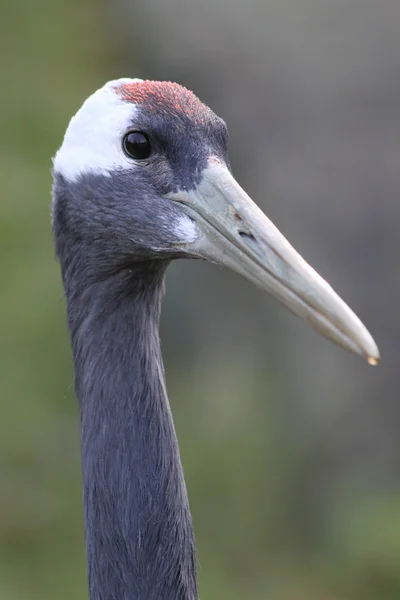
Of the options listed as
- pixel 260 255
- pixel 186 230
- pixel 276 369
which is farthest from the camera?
pixel 276 369

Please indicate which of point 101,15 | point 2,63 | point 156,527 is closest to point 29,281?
point 2,63

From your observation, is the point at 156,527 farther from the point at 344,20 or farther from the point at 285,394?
the point at 344,20

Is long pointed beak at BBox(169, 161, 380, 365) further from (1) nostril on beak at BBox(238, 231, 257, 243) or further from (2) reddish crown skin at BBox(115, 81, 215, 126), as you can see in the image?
(2) reddish crown skin at BBox(115, 81, 215, 126)

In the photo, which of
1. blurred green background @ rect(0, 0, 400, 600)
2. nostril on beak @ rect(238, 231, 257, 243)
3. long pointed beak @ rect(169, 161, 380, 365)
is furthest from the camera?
blurred green background @ rect(0, 0, 400, 600)

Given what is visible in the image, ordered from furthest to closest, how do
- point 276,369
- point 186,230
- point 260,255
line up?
1. point 276,369
2. point 186,230
3. point 260,255

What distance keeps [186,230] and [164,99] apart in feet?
1.19

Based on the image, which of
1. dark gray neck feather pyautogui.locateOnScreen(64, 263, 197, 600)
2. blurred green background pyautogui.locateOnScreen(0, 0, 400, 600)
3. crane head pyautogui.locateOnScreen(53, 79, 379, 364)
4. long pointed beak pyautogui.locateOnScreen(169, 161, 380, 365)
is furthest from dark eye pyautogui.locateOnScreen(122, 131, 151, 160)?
blurred green background pyautogui.locateOnScreen(0, 0, 400, 600)

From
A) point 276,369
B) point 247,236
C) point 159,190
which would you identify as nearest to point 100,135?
point 159,190

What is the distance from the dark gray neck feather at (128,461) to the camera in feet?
9.38

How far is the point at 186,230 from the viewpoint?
2.76 m

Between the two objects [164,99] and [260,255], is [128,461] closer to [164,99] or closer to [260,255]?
[260,255]

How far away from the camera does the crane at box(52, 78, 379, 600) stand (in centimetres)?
274

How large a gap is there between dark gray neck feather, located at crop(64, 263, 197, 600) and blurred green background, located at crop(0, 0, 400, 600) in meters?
2.45

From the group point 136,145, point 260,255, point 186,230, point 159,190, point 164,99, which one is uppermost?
point 164,99
